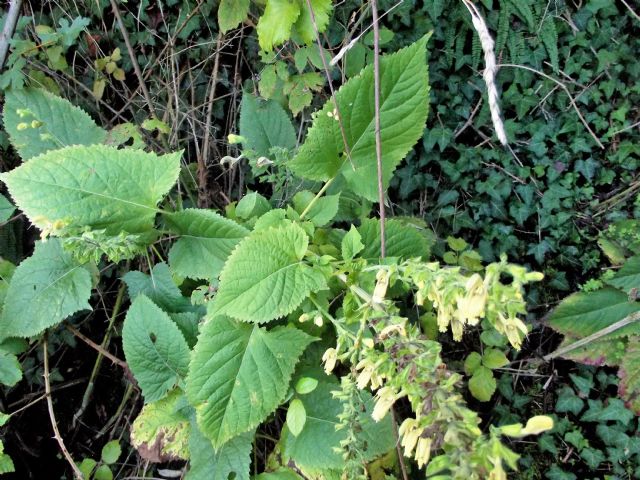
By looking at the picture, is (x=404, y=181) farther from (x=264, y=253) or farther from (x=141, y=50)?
(x=141, y=50)

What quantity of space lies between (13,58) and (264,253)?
4.32 feet

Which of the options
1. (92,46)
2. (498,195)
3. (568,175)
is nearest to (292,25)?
(92,46)

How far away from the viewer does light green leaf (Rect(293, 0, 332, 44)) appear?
5.89ft

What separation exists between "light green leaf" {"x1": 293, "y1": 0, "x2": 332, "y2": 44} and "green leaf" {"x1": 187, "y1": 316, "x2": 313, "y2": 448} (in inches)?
40.1

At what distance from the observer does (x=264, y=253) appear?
1506mm

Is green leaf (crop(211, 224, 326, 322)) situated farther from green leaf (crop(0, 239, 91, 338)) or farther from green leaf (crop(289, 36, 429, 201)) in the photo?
green leaf (crop(0, 239, 91, 338))

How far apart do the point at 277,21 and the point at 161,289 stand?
3.33 feet

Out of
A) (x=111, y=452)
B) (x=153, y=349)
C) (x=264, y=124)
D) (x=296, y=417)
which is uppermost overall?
(x=264, y=124)

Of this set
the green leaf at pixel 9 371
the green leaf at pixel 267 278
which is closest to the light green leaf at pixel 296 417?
the green leaf at pixel 267 278

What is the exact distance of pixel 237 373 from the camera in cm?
161

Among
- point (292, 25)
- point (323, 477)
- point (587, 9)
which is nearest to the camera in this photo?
point (323, 477)

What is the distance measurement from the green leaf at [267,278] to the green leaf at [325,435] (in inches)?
15.6

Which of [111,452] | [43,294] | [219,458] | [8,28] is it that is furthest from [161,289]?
[8,28]

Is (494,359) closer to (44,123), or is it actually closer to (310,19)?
(310,19)
